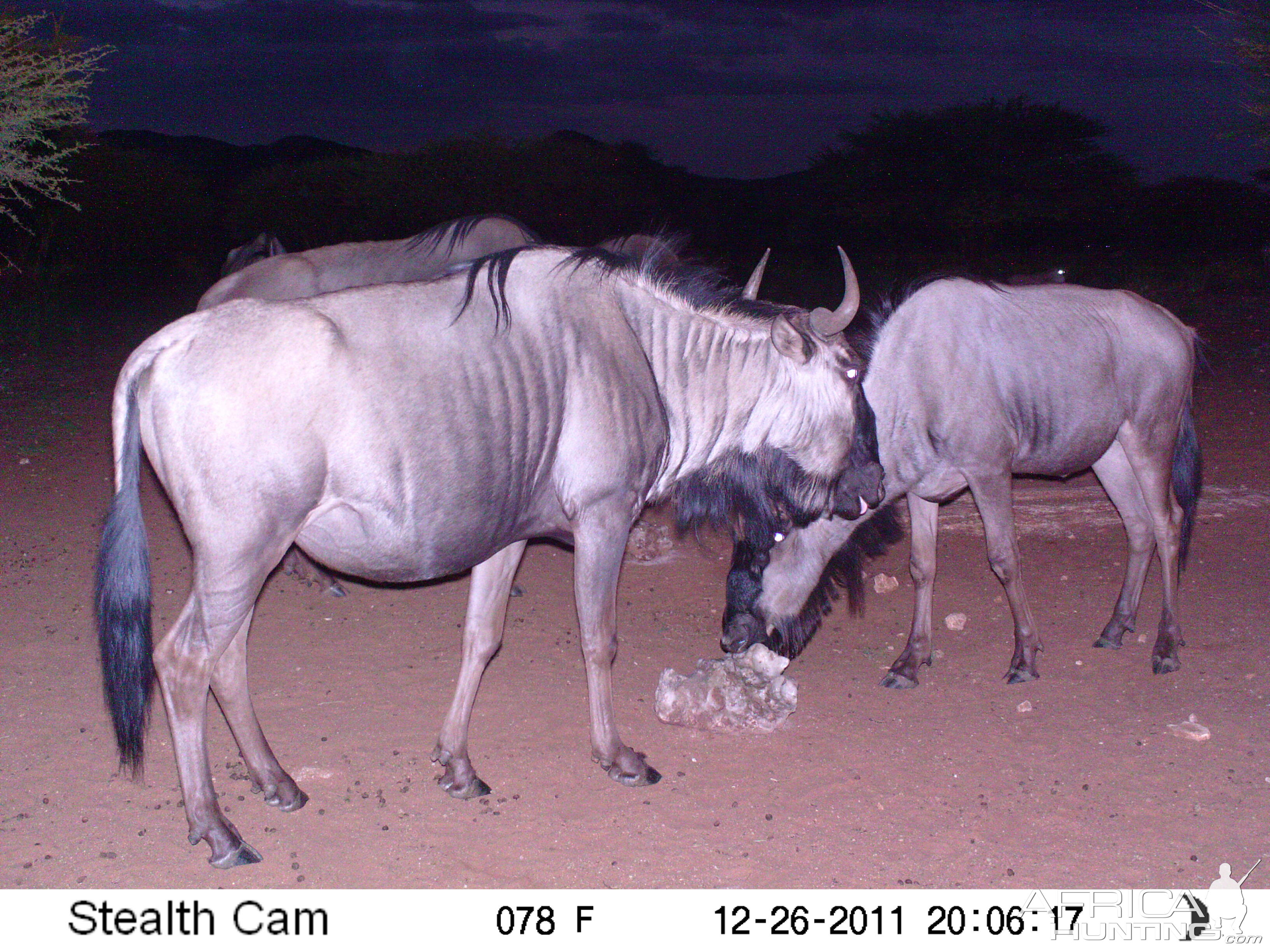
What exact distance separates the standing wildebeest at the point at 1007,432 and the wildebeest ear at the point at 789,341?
1.01m

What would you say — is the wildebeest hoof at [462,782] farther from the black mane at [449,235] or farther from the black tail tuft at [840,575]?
the black mane at [449,235]

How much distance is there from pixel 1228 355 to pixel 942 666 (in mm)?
10216

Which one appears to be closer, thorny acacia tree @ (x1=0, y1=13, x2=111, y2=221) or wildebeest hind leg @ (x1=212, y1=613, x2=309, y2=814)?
wildebeest hind leg @ (x1=212, y1=613, x2=309, y2=814)

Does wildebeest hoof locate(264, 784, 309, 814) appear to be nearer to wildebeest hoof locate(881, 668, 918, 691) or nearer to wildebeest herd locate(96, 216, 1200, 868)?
wildebeest herd locate(96, 216, 1200, 868)

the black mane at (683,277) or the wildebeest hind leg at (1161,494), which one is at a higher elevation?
the black mane at (683,277)

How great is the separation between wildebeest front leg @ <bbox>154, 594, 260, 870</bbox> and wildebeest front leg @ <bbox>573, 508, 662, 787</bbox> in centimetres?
108

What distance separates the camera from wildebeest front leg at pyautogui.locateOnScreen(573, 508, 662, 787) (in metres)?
3.56

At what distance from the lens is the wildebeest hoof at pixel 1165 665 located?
475 centimetres

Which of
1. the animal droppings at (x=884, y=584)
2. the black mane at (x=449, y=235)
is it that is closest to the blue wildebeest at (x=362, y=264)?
the black mane at (x=449, y=235)

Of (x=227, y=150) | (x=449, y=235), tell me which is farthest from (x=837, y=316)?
(x=227, y=150)

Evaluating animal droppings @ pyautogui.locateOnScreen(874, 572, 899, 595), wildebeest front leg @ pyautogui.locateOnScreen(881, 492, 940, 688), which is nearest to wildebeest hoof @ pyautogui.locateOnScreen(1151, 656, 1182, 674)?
wildebeest front leg @ pyautogui.locateOnScreen(881, 492, 940, 688)

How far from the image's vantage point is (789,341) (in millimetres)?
3756

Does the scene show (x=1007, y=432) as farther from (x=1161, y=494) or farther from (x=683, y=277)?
(x=683, y=277)

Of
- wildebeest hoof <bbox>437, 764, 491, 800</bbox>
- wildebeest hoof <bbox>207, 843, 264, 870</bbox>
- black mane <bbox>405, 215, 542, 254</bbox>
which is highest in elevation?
black mane <bbox>405, 215, 542, 254</bbox>
